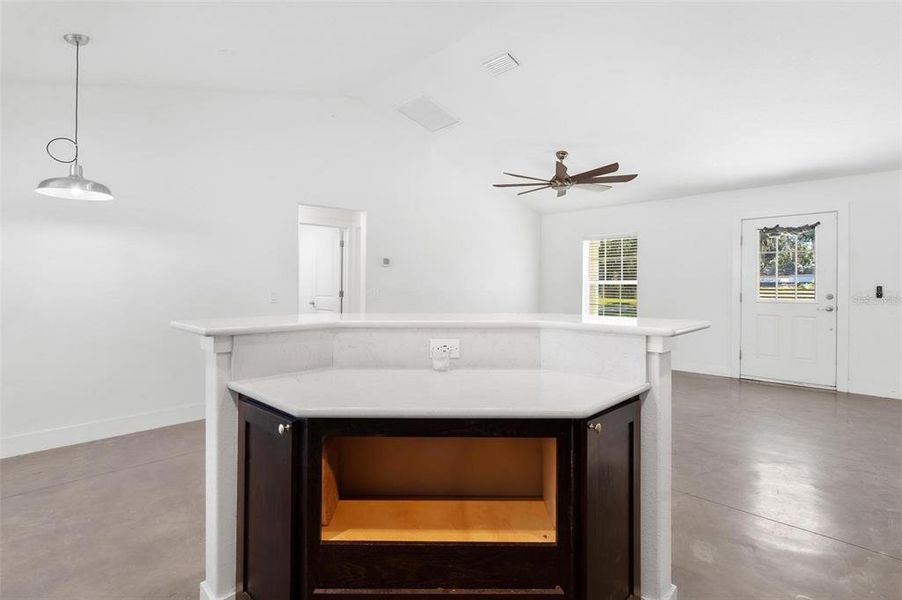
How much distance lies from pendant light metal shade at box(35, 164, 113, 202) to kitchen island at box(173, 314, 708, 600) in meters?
1.55

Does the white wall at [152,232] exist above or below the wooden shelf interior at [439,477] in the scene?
above

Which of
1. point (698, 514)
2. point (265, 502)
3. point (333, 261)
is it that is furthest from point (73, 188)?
point (698, 514)

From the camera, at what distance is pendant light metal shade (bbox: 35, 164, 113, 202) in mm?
2582

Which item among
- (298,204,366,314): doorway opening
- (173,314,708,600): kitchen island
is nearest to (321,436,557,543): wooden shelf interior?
(173,314,708,600): kitchen island

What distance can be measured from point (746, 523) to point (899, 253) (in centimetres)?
433

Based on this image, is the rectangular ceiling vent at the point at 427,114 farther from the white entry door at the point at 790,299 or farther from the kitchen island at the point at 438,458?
the white entry door at the point at 790,299

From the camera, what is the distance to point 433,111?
5188 millimetres

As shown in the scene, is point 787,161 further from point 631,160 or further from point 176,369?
point 176,369

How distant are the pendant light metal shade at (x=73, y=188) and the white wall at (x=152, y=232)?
1.02m

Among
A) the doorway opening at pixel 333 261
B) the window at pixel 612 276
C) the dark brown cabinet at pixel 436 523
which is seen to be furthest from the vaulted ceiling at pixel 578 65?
the dark brown cabinet at pixel 436 523

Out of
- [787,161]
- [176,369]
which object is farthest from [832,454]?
[176,369]

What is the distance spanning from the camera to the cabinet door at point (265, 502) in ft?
4.51

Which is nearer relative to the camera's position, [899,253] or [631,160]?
[899,253]

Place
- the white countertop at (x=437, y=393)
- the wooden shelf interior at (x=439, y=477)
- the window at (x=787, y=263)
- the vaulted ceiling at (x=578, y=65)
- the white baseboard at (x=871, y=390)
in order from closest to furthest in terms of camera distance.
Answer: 1. the white countertop at (x=437, y=393)
2. the wooden shelf interior at (x=439, y=477)
3. the vaulted ceiling at (x=578, y=65)
4. the white baseboard at (x=871, y=390)
5. the window at (x=787, y=263)
